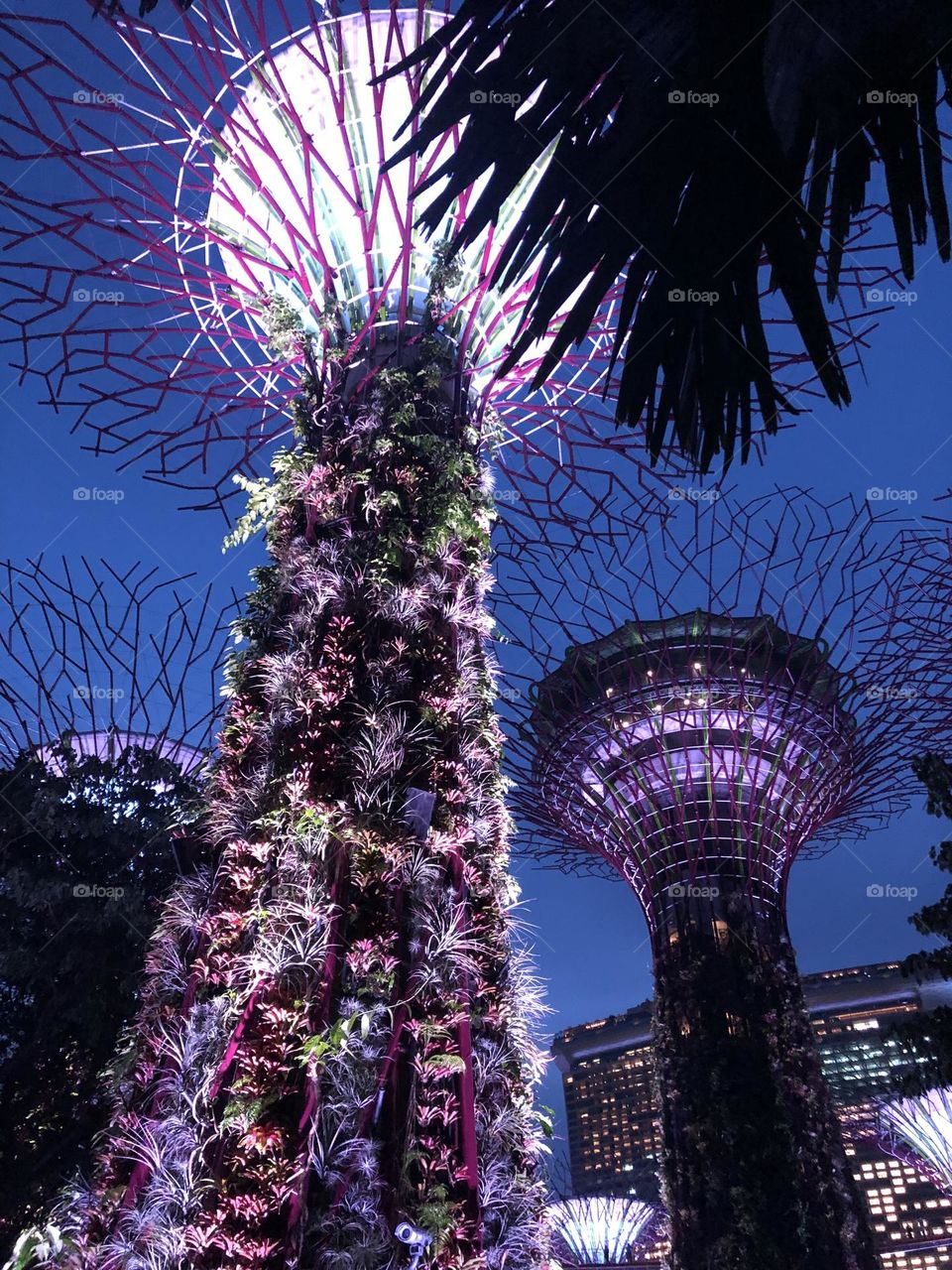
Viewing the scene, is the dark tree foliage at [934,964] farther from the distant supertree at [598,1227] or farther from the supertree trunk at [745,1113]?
the distant supertree at [598,1227]

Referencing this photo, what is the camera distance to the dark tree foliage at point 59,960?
418 inches

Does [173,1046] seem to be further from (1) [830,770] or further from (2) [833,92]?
(1) [830,770]

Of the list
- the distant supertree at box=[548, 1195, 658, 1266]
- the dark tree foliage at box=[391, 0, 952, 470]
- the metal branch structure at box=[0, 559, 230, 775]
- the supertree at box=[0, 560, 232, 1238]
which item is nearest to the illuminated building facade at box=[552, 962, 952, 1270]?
the distant supertree at box=[548, 1195, 658, 1266]

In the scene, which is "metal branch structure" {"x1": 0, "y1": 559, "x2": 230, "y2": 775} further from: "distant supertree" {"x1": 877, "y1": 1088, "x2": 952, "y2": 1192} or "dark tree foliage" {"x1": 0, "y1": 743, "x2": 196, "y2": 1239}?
"distant supertree" {"x1": 877, "y1": 1088, "x2": 952, "y2": 1192}

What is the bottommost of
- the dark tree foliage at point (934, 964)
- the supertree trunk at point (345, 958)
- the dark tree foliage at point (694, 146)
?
the supertree trunk at point (345, 958)

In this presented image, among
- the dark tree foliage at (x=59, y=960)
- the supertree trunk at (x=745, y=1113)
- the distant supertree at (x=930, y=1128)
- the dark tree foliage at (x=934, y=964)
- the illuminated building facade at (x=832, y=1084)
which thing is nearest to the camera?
the dark tree foliage at (x=59, y=960)

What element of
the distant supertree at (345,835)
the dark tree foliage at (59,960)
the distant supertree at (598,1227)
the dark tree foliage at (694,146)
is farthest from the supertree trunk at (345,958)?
the distant supertree at (598,1227)

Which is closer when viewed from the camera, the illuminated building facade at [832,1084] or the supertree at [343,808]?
the supertree at [343,808]

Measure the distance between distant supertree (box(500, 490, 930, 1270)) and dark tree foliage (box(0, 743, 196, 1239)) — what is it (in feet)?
26.5

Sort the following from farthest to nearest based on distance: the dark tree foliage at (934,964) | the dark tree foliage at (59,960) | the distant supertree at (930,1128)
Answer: the distant supertree at (930,1128)
the dark tree foliage at (934,964)
the dark tree foliage at (59,960)

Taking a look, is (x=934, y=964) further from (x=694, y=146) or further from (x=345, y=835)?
(x=694, y=146)

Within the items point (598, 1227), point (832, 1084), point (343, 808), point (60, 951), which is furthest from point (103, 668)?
point (832, 1084)

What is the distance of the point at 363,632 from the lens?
16.4 ft

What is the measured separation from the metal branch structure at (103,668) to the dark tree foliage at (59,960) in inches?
61.2
